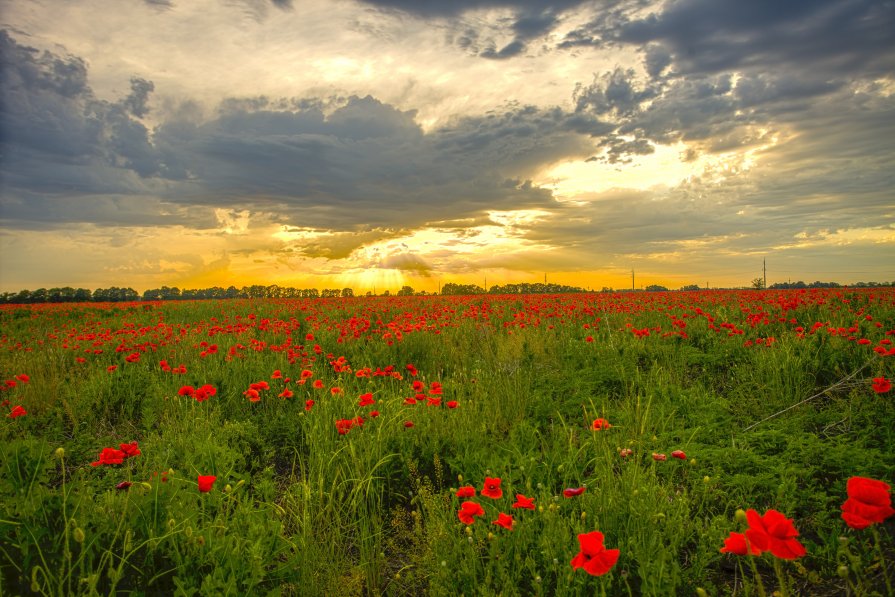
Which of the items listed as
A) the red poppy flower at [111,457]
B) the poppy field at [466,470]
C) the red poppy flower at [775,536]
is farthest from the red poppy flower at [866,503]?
the red poppy flower at [111,457]

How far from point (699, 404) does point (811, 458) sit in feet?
4.90

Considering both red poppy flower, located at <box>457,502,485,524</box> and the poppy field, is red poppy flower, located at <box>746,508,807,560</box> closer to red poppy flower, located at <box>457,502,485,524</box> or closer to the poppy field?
the poppy field

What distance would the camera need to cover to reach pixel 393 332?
8305mm

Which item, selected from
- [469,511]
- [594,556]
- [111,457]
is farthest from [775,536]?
[111,457]

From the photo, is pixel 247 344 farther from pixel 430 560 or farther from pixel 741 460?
pixel 741 460

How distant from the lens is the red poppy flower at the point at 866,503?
1.57 m

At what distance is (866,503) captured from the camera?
5.31ft

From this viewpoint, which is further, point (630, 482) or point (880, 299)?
point (880, 299)

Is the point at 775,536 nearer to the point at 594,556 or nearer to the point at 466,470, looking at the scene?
the point at 594,556

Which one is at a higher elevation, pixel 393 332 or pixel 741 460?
pixel 393 332

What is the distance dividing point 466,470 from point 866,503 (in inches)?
104

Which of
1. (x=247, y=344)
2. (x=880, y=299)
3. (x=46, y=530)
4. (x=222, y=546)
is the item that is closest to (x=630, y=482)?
(x=222, y=546)

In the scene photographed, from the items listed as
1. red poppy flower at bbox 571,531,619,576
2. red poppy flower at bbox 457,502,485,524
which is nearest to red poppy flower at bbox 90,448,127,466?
red poppy flower at bbox 457,502,485,524

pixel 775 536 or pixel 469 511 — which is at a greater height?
pixel 775 536
